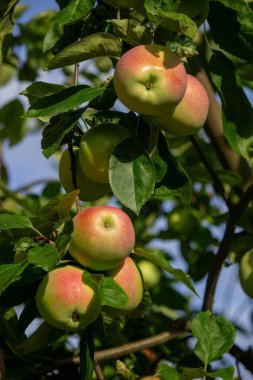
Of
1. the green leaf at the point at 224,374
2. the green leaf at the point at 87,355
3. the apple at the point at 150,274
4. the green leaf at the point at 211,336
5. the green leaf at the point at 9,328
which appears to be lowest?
the apple at the point at 150,274

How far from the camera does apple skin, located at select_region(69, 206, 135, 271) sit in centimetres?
99

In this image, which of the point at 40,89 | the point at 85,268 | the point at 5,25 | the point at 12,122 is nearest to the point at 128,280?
the point at 85,268

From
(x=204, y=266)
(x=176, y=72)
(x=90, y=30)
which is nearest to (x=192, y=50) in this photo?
(x=176, y=72)

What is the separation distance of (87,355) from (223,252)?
547 millimetres

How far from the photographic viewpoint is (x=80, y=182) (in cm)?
115

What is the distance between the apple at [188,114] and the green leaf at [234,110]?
21 centimetres

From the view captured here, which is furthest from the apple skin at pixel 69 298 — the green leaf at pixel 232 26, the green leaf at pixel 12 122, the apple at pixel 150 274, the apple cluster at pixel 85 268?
the green leaf at pixel 12 122

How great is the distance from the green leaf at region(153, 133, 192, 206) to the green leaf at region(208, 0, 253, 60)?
23 centimetres

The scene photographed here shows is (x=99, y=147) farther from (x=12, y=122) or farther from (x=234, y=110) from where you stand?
(x=12, y=122)

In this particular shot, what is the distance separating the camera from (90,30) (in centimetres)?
130

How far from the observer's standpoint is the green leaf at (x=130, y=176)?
1.04 meters

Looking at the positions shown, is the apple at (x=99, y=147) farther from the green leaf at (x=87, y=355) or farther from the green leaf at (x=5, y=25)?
the green leaf at (x=5, y=25)

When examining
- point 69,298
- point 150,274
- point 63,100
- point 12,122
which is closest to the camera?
point 69,298

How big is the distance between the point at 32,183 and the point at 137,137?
133 cm
